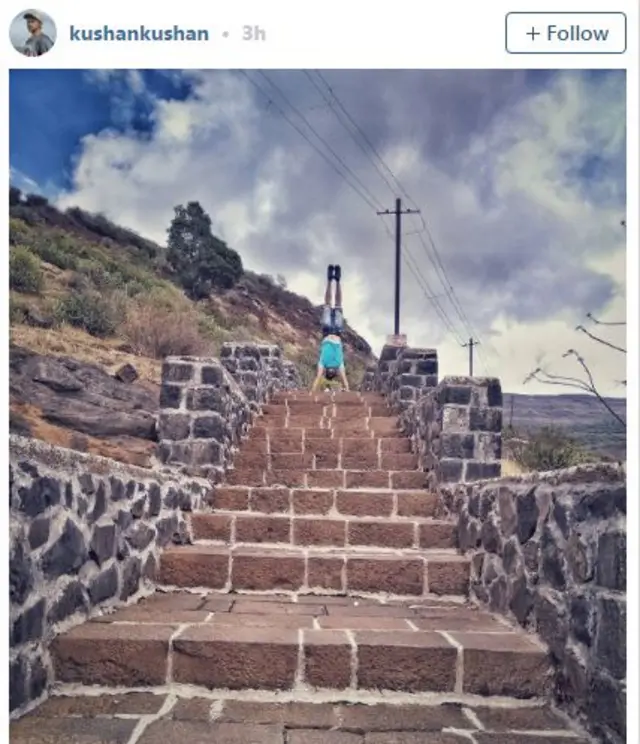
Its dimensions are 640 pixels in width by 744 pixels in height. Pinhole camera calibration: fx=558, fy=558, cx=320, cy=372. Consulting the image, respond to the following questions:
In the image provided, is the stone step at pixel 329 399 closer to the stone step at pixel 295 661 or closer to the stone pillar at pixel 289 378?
the stone pillar at pixel 289 378

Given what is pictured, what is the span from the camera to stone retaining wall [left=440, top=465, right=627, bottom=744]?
1.35 m

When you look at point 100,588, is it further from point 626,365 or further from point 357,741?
point 626,365

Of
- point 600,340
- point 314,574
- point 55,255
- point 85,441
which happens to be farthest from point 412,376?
point 55,255

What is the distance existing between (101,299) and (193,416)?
470cm

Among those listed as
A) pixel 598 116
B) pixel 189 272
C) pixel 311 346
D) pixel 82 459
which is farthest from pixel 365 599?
pixel 311 346

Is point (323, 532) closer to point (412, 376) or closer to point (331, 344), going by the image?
point (412, 376)

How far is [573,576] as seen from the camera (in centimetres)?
158

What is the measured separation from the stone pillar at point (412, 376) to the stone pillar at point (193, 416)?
267 cm

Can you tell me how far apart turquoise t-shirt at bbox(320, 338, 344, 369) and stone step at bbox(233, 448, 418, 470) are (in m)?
3.29

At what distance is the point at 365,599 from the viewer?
253cm

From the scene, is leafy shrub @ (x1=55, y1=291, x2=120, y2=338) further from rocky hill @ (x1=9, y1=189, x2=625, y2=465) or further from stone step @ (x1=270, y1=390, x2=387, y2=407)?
stone step @ (x1=270, y1=390, x2=387, y2=407)

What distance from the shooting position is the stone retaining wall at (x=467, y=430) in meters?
3.57
